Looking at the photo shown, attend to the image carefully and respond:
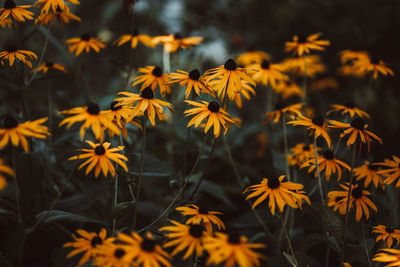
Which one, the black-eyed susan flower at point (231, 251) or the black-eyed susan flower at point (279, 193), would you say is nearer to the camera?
the black-eyed susan flower at point (231, 251)

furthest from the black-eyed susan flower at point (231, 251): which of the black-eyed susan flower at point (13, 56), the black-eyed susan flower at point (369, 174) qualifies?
the black-eyed susan flower at point (13, 56)

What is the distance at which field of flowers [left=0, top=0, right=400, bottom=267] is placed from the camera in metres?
0.87

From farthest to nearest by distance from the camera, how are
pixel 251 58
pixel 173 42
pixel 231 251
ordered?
pixel 251 58, pixel 173 42, pixel 231 251

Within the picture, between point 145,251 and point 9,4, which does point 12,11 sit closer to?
point 9,4

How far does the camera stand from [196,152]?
4.10ft

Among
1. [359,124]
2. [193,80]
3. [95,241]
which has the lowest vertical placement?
[95,241]

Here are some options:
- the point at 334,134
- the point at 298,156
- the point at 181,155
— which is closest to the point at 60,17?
the point at 181,155

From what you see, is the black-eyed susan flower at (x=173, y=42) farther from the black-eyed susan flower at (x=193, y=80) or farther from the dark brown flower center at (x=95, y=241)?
the dark brown flower center at (x=95, y=241)

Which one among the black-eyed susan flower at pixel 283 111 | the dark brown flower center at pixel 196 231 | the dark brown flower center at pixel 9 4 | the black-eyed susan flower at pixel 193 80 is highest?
the dark brown flower center at pixel 9 4

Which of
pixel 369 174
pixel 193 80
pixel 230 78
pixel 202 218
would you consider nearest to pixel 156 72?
pixel 193 80

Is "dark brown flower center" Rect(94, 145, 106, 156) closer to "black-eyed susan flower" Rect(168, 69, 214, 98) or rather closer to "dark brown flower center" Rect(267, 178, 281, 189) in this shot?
"black-eyed susan flower" Rect(168, 69, 214, 98)

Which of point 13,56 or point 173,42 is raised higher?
point 173,42

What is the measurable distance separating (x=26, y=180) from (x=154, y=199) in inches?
35.7

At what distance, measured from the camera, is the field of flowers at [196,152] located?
2.86ft
